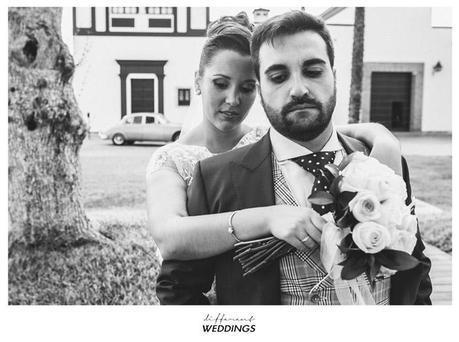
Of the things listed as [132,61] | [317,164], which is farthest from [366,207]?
[132,61]

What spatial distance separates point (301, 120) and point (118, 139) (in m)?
0.84

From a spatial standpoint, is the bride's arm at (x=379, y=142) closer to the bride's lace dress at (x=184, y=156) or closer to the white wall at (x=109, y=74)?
the bride's lace dress at (x=184, y=156)

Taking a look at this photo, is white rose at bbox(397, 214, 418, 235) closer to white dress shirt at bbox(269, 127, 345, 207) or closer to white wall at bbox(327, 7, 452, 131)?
white dress shirt at bbox(269, 127, 345, 207)

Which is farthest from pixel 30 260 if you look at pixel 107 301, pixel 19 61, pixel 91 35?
pixel 91 35

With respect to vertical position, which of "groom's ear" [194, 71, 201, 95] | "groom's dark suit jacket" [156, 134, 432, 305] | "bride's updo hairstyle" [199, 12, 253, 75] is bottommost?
"groom's dark suit jacket" [156, 134, 432, 305]

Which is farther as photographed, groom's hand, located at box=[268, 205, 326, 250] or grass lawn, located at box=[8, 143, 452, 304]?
grass lawn, located at box=[8, 143, 452, 304]

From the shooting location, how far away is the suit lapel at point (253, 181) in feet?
5.66

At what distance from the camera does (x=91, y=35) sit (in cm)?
217

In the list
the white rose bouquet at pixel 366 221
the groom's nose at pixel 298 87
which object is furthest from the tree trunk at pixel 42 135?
the white rose bouquet at pixel 366 221

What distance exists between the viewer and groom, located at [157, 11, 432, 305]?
1691 mm

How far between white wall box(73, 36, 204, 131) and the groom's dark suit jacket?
551 mm

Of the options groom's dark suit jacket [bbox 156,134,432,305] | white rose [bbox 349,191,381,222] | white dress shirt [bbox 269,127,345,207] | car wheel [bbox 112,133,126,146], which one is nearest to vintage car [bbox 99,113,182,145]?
car wheel [bbox 112,133,126,146]
